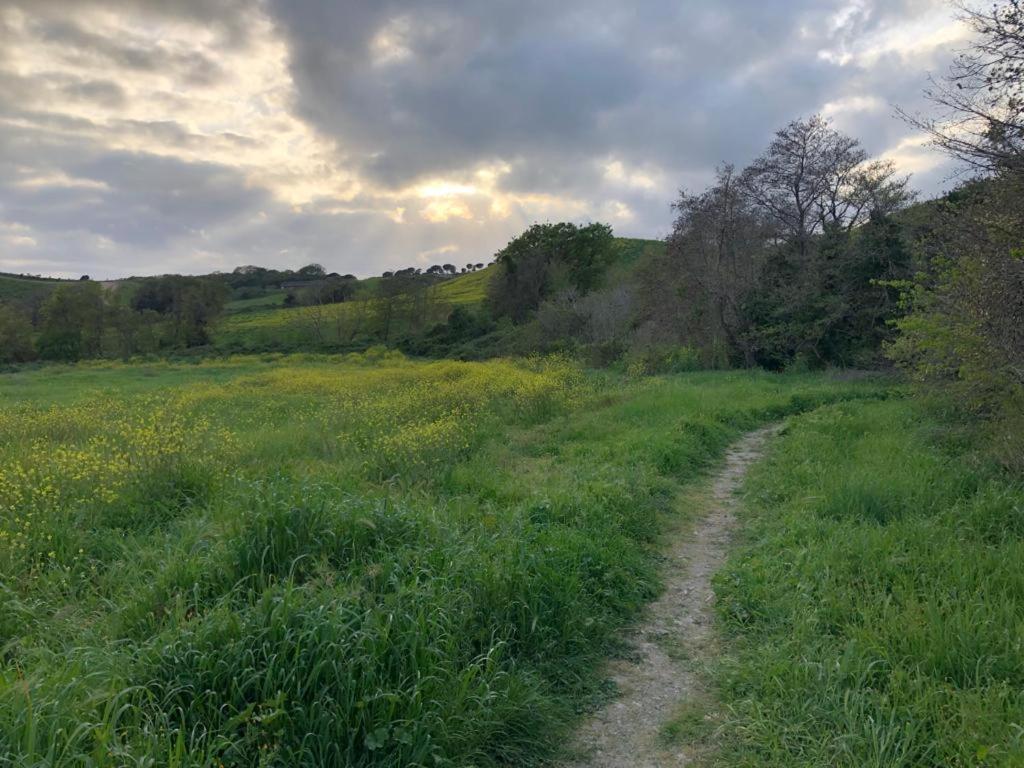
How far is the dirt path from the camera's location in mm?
3428

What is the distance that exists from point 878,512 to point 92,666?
6.70 metres

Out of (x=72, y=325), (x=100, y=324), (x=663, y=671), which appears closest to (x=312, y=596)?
(x=663, y=671)

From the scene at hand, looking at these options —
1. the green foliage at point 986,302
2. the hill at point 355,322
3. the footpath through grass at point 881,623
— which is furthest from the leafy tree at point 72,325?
the green foliage at point 986,302

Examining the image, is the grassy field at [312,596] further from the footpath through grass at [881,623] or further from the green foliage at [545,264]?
the green foliage at [545,264]

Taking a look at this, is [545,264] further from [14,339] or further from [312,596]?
[312,596]

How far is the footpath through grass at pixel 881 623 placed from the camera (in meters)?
3.14

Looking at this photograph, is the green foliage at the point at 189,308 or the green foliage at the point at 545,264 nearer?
the green foliage at the point at 545,264

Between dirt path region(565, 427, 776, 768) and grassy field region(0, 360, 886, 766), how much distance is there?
213 millimetres

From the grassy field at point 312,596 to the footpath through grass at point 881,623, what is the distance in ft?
3.44

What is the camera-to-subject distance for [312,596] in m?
3.87

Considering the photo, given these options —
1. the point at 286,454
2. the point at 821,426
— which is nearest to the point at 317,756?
the point at 286,454

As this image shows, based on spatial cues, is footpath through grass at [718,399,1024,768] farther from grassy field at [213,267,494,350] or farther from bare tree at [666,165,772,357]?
grassy field at [213,267,494,350]

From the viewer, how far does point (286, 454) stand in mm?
9547

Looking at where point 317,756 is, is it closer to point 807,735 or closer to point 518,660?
point 518,660
